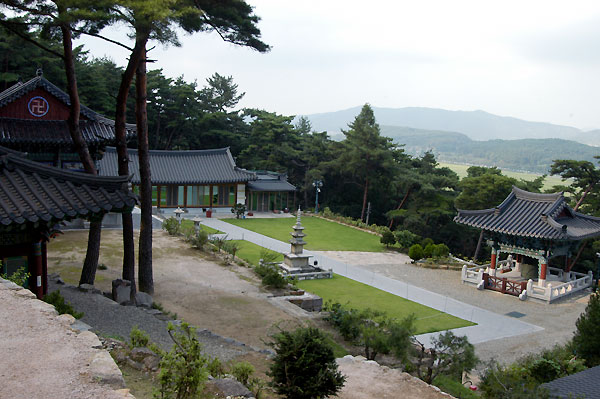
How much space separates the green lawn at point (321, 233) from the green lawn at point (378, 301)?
22.8 feet

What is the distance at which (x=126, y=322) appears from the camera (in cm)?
1055

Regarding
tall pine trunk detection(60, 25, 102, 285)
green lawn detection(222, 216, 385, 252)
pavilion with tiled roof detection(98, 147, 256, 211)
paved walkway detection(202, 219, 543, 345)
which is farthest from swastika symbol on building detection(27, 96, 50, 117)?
green lawn detection(222, 216, 385, 252)

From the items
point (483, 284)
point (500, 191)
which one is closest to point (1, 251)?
point (483, 284)

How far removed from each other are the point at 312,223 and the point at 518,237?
15.8 metres

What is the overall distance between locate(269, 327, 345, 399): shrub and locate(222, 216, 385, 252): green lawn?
782 inches

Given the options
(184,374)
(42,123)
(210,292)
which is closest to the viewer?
(184,374)

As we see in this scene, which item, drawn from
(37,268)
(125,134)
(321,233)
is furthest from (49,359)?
(321,233)

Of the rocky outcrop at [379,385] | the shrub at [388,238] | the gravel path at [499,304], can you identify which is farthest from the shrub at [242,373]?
the shrub at [388,238]

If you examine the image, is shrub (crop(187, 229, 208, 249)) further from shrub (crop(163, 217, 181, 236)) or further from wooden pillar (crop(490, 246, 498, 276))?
wooden pillar (crop(490, 246, 498, 276))

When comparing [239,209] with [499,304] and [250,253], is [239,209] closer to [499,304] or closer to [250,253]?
[250,253]

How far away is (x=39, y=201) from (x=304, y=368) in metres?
5.04

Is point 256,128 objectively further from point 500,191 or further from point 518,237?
point 518,237

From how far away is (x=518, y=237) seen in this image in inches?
830

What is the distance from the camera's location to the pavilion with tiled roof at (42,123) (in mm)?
19594
